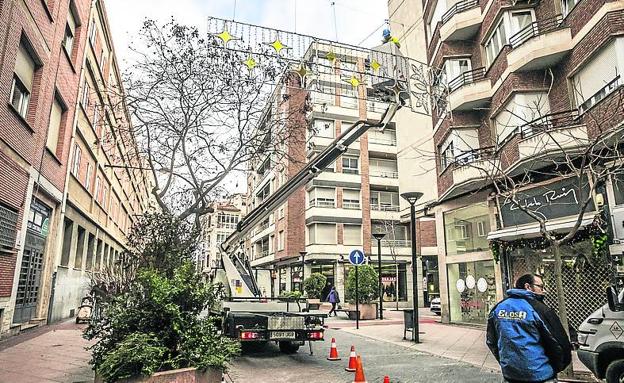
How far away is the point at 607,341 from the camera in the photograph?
234 inches

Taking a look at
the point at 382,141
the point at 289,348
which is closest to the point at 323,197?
the point at 382,141

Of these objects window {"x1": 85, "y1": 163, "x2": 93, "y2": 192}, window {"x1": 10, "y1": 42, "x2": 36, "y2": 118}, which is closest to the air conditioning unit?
window {"x1": 10, "y1": 42, "x2": 36, "y2": 118}

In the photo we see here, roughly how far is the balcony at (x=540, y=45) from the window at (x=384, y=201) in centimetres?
2555

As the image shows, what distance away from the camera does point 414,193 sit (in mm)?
12727

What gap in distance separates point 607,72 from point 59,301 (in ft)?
66.1

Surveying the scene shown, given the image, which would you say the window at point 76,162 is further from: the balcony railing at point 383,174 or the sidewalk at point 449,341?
the balcony railing at point 383,174

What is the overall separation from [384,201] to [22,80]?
1216 inches

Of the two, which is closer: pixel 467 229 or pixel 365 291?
pixel 467 229

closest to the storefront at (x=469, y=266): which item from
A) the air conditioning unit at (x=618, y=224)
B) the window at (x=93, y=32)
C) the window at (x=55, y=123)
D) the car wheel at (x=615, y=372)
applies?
the air conditioning unit at (x=618, y=224)

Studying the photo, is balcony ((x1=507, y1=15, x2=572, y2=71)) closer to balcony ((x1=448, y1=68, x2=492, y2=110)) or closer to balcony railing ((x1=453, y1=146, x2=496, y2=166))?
balcony ((x1=448, y1=68, x2=492, y2=110))

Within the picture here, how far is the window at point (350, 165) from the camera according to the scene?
124 ft

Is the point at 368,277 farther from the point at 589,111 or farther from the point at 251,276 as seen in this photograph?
the point at 589,111

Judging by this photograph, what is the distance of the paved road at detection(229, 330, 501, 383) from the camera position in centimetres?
743

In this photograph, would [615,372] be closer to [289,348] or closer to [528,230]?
[289,348]
